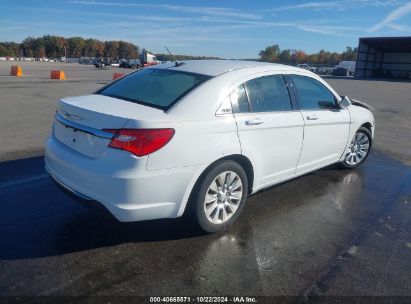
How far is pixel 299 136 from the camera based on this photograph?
14.6 feet

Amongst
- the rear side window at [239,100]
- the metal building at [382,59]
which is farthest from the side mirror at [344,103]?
the metal building at [382,59]

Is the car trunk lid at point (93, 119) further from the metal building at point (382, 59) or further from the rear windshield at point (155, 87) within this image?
the metal building at point (382, 59)

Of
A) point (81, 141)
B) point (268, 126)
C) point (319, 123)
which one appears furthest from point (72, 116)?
point (319, 123)

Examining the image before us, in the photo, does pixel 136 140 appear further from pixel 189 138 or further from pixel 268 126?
pixel 268 126

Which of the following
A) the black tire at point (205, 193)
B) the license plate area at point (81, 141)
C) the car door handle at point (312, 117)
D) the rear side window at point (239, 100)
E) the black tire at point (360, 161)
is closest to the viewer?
the license plate area at point (81, 141)

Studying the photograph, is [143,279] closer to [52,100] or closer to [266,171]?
[266,171]

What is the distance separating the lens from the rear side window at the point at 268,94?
3998 millimetres

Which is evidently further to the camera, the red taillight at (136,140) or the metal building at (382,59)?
the metal building at (382,59)

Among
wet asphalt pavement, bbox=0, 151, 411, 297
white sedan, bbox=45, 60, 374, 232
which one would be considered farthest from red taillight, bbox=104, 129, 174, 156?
wet asphalt pavement, bbox=0, 151, 411, 297

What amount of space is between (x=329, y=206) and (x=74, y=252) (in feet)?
9.91

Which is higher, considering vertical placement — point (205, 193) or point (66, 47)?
point (66, 47)

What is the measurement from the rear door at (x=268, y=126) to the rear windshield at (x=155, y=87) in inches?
20.0

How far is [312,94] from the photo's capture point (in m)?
4.86

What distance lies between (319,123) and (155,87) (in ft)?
7.07
